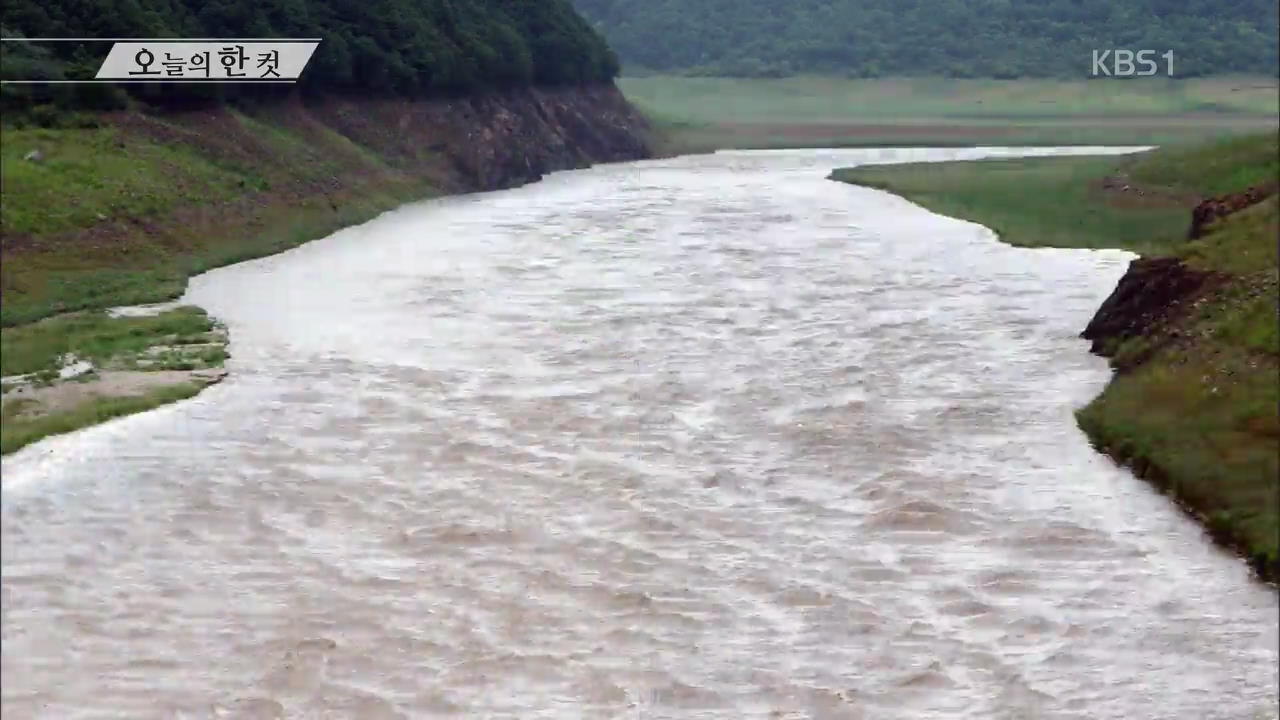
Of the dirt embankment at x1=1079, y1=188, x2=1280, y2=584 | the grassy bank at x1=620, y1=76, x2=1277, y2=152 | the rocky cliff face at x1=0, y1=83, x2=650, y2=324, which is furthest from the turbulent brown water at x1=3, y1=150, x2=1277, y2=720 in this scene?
the grassy bank at x1=620, y1=76, x2=1277, y2=152

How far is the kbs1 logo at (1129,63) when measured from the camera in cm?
5184

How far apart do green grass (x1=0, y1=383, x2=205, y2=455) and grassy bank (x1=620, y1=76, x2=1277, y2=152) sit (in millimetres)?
31607

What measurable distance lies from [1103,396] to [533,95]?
54.8m

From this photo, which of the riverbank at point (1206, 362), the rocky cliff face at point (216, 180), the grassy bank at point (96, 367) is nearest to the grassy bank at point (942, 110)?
the riverbank at point (1206, 362)

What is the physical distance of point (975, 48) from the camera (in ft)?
269

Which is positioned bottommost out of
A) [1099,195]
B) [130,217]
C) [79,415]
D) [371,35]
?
[79,415]

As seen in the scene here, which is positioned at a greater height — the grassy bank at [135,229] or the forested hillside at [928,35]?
the forested hillside at [928,35]

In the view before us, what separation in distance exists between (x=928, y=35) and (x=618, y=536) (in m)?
77.2

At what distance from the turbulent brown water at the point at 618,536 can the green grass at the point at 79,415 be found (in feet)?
0.95

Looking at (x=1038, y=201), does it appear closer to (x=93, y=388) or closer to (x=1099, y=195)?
(x=1099, y=195)

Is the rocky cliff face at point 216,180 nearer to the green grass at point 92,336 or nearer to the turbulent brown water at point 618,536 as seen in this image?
the green grass at point 92,336

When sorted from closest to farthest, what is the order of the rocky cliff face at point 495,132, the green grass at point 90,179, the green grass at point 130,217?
the green grass at point 130,217 < the green grass at point 90,179 < the rocky cliff face at point 495,132

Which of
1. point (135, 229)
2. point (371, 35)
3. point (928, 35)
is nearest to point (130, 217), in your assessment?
point (135, 229)

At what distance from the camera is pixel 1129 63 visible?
5672cm
